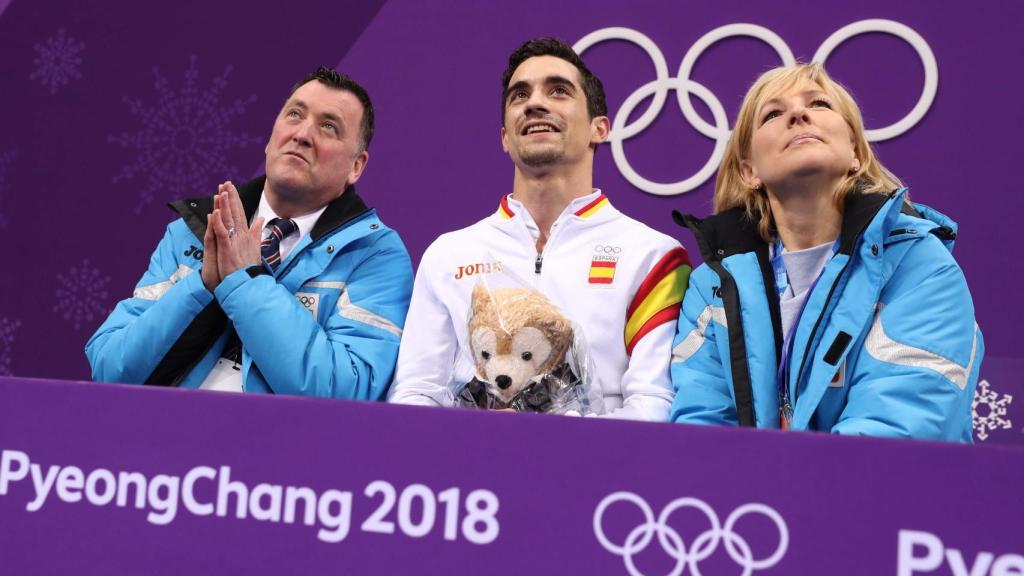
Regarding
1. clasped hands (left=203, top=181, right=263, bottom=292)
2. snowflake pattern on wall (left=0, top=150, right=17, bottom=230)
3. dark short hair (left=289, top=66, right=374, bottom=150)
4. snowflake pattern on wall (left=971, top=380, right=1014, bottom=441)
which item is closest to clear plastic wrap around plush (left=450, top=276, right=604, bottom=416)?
clasped hands (left=203, top=181, right=263, bottom=292)

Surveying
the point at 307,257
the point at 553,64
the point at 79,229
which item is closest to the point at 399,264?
the point at 307,257

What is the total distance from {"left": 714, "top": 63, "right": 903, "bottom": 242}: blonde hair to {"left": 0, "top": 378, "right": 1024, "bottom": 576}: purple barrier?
1334mm

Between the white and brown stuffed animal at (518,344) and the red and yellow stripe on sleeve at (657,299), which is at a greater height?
the red and yellow stripe on sleeve at (657,299)

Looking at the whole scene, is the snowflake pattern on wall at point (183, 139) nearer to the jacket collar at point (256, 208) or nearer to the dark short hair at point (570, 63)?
the jacket collar at point (256, 208)

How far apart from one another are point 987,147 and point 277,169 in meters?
2.31

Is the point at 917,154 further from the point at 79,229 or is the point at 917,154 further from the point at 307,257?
the point at 79,229

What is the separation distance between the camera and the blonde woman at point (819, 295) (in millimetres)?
1934

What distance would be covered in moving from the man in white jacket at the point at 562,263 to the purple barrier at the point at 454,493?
984 mm

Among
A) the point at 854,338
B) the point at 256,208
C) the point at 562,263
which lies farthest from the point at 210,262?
the point at 854,338

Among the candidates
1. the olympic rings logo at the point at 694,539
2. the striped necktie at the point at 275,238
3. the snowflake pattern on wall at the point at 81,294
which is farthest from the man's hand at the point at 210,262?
the snowflake pattern on wall at the point at 81,294

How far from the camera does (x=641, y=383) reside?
7.29ft

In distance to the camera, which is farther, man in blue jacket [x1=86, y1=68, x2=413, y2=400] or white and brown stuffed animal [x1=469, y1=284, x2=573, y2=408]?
man in blue jacket [x1=86, y1=68, x2=413, y2=400]

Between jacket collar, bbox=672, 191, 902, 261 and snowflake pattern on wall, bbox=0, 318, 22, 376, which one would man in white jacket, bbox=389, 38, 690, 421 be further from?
snowflake pattern on wall, bbox=0, 318, 22, 376

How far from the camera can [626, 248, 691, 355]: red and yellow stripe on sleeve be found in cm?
230
